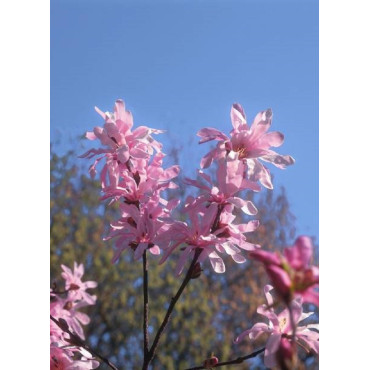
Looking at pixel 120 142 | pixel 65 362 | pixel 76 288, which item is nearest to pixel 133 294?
pixel 76 288

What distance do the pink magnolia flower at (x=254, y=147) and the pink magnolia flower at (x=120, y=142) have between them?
0.13m

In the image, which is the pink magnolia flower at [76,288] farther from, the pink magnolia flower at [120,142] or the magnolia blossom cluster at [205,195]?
the pink magnolia flower at [120,142]

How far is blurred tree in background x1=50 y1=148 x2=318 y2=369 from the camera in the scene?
10.0ft

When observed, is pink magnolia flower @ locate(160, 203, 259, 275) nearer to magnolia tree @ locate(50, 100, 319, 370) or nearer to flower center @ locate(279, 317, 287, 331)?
magnolia tree @ locate(50, 100, 319, 370)

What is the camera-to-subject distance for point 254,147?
0.95m

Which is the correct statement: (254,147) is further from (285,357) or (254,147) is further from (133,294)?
(133,294)

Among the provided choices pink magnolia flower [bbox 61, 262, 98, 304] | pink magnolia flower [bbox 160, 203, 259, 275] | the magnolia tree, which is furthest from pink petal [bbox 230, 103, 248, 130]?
pink magnolia flower [bbox 61, 262, 98, 304]

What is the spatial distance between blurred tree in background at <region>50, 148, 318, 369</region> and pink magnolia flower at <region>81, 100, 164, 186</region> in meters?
1.89

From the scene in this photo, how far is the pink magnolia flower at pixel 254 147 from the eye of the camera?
0.94 metres

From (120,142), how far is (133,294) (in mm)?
2291
